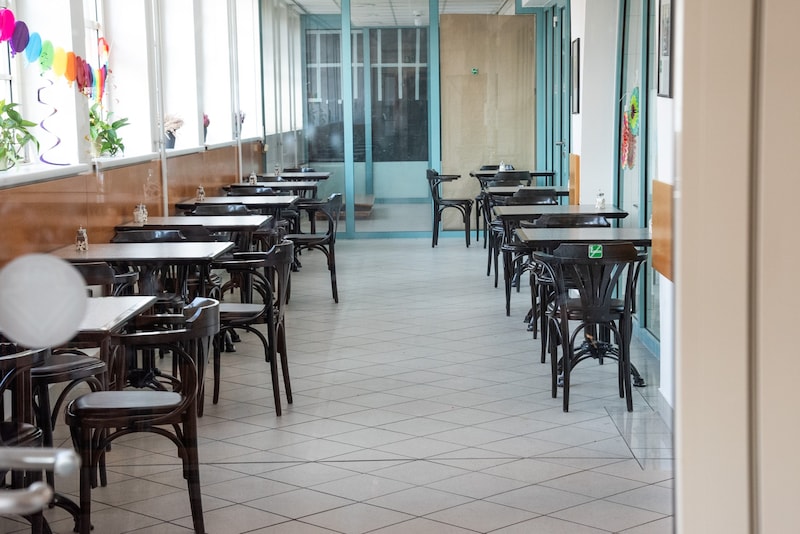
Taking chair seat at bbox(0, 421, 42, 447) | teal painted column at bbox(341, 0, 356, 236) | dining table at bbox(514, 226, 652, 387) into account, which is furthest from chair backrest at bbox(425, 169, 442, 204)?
chair seat at bbox(0, 421, 42, 447)

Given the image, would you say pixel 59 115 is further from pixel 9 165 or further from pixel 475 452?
pixel 475 452

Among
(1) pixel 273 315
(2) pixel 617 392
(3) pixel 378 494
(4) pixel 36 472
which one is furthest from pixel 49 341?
(2) pixel 617 392

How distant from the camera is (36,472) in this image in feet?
2.94

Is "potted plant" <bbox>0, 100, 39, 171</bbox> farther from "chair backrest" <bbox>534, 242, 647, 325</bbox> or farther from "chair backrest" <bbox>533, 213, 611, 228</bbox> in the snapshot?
"chair backrest" <bbox>533, 213, 611, 228</bbox>

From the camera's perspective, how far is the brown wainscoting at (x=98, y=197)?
1.27 metres

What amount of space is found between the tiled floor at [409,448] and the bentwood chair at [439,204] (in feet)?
14.2

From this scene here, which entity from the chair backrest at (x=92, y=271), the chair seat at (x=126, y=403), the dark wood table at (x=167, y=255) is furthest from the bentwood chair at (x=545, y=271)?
the chair backrest at (x=92, y=271)

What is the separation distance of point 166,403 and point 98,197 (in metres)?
2.07

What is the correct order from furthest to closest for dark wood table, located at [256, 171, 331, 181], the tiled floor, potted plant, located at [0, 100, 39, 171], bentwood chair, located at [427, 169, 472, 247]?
dark wood table, located at [256, 171, 331, 181] < bentwood chair, located at [427, 169, 472, 247] < the tiled floor < potted plant, located at [0, 100, 39, 171]

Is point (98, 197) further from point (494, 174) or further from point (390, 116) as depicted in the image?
point (390, 116)

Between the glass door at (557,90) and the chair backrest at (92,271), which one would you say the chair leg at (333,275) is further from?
the chair backrest at (92,271)

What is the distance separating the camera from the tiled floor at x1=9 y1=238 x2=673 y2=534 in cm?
334

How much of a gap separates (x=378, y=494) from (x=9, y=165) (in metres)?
2.33

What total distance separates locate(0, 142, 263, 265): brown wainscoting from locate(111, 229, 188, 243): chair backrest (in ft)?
0.31
